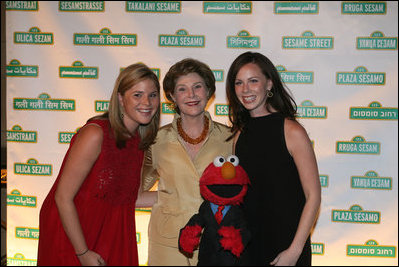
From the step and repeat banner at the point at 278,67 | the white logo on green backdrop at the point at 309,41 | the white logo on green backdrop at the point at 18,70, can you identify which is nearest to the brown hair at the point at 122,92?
the step and repeat banner at the point at 278,67

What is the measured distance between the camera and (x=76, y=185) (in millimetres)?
1374

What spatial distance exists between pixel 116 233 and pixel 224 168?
62cm

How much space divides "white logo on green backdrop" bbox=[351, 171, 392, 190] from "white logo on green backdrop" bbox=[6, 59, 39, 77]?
2.84 m

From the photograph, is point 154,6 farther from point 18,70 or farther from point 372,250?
point 372,250

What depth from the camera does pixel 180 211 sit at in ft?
5.58

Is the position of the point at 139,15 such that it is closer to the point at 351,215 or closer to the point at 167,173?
the point at 167,173

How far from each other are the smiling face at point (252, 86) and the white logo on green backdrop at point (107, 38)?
4.36ft

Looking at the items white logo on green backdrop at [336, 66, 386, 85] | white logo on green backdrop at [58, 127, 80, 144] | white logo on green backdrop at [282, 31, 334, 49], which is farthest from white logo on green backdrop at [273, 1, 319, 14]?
white logo on green backdrop at [58, 127, 80, 144]

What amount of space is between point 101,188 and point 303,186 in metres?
0.93

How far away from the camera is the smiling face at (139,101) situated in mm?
1520

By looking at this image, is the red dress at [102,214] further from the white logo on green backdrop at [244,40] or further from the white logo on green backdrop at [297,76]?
the white logo on green backdrop at [297,76]

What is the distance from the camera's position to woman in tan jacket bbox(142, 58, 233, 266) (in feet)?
5.59

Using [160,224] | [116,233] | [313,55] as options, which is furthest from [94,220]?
[313,55]

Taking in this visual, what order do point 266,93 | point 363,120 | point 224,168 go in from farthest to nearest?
point 363,120
point 266,93
point 224,168
